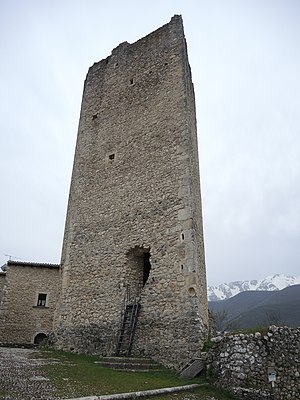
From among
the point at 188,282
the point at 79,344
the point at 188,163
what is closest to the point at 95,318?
the point at 79,344

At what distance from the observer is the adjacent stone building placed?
17203 millimetres

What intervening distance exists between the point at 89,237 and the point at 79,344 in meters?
3.73

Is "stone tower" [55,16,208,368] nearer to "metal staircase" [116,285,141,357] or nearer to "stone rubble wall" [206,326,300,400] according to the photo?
"metal staircase" [116,285,141,357]

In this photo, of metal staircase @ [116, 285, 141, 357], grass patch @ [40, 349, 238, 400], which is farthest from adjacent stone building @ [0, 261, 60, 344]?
grass patch @ [40, 349, 238, 400]

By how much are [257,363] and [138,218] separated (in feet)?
19.4

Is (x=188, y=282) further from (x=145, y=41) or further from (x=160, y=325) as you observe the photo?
(x=145, y=41)

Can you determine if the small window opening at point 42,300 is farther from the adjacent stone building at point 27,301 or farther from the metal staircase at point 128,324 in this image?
the metal staircase at point 128,324

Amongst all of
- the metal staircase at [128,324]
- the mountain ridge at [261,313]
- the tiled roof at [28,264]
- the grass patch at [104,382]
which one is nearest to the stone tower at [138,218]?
the metal staircase at [128,324]

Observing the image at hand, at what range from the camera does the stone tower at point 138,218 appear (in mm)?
9555

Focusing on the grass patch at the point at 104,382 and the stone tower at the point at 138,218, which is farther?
the stone tower at the point at 138,218

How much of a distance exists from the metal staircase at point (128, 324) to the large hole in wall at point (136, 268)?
1.42ft

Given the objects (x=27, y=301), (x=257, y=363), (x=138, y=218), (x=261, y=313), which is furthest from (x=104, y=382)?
(x=261, y=313)

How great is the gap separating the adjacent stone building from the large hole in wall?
29.6ft

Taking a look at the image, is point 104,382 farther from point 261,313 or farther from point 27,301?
point 261,313
